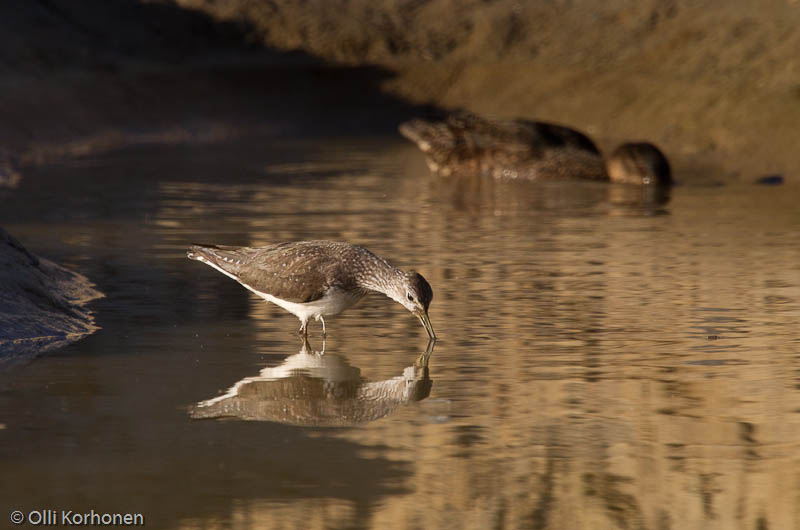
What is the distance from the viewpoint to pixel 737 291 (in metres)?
12.8

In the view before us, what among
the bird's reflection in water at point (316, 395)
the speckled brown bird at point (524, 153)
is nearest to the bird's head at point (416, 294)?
the bird's reflection in water at point (316, 395)

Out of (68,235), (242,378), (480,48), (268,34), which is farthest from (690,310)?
(268,34)

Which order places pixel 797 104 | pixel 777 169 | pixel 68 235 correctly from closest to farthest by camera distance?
pixel 68 235 < pixel 777 169 < pixel 797 104

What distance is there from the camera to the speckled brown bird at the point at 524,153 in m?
23.2

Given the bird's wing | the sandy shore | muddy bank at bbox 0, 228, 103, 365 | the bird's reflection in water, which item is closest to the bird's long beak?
the bird's reflection in water

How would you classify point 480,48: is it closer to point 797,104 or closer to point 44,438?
point 797,104

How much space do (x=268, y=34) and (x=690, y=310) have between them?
31.3 meters

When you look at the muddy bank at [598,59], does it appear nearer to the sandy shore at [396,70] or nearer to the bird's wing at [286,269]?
the sandy shore at [396,70]

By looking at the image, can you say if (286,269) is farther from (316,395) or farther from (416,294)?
(316,395)

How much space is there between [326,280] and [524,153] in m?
14.3

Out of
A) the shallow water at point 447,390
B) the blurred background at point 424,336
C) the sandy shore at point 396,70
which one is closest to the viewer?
the shallow water at point 447,390

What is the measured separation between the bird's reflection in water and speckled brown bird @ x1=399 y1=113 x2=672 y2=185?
13667 mm

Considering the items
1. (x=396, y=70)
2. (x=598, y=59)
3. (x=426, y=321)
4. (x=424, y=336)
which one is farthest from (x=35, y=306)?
(x=396, y=70)

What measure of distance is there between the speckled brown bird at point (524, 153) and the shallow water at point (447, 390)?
18.7ft
